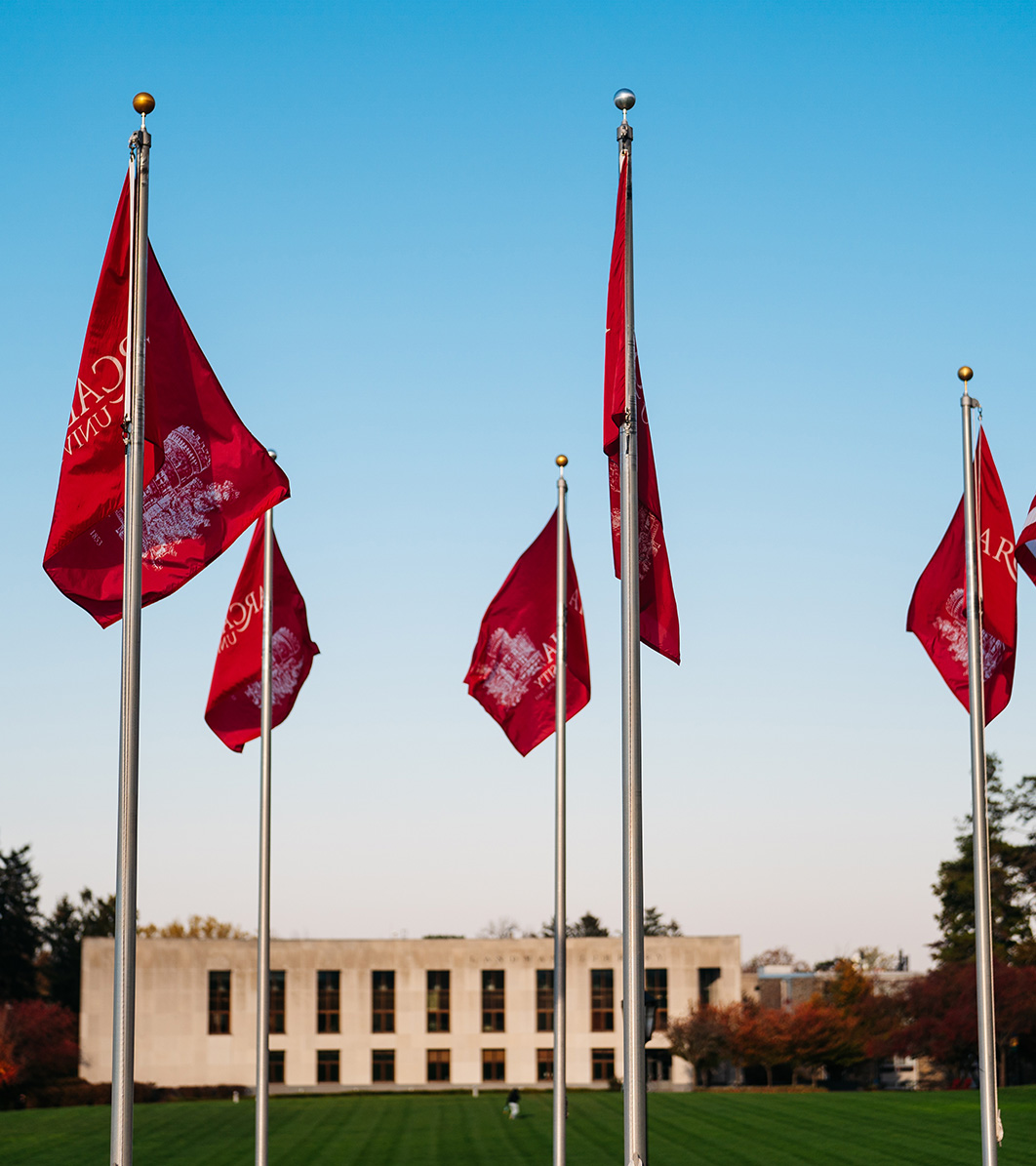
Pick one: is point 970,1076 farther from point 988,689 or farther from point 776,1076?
point 988,689

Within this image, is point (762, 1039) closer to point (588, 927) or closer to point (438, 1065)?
point (438, 1065)

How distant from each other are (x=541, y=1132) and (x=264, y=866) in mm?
34108

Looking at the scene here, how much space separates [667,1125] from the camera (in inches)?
2040

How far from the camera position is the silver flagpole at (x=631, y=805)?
43.7 feet

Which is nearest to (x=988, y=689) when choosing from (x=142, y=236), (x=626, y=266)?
(x=626, y=266)

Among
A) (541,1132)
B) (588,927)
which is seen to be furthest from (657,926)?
(541,1132)

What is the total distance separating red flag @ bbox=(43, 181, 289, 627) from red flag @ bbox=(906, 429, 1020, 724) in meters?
10.4

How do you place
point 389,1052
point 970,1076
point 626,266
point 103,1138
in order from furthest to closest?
point 389,1052 → point 970,1076 → point 103,1138 → point 626,266

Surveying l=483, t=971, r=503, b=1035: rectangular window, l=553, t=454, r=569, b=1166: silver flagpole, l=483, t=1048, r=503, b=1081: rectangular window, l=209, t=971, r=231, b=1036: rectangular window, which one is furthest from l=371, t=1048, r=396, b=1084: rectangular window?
l=553, t=454, r=569, b=1166: silver flagpole

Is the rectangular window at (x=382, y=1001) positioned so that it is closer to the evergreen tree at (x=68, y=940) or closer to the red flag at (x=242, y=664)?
the evergreen tree at (x=68, y=940)

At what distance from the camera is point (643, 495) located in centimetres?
1524

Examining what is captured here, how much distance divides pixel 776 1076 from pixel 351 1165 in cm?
4934

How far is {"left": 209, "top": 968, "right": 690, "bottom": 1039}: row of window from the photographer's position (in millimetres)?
87938

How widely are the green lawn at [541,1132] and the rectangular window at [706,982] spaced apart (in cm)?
2280
